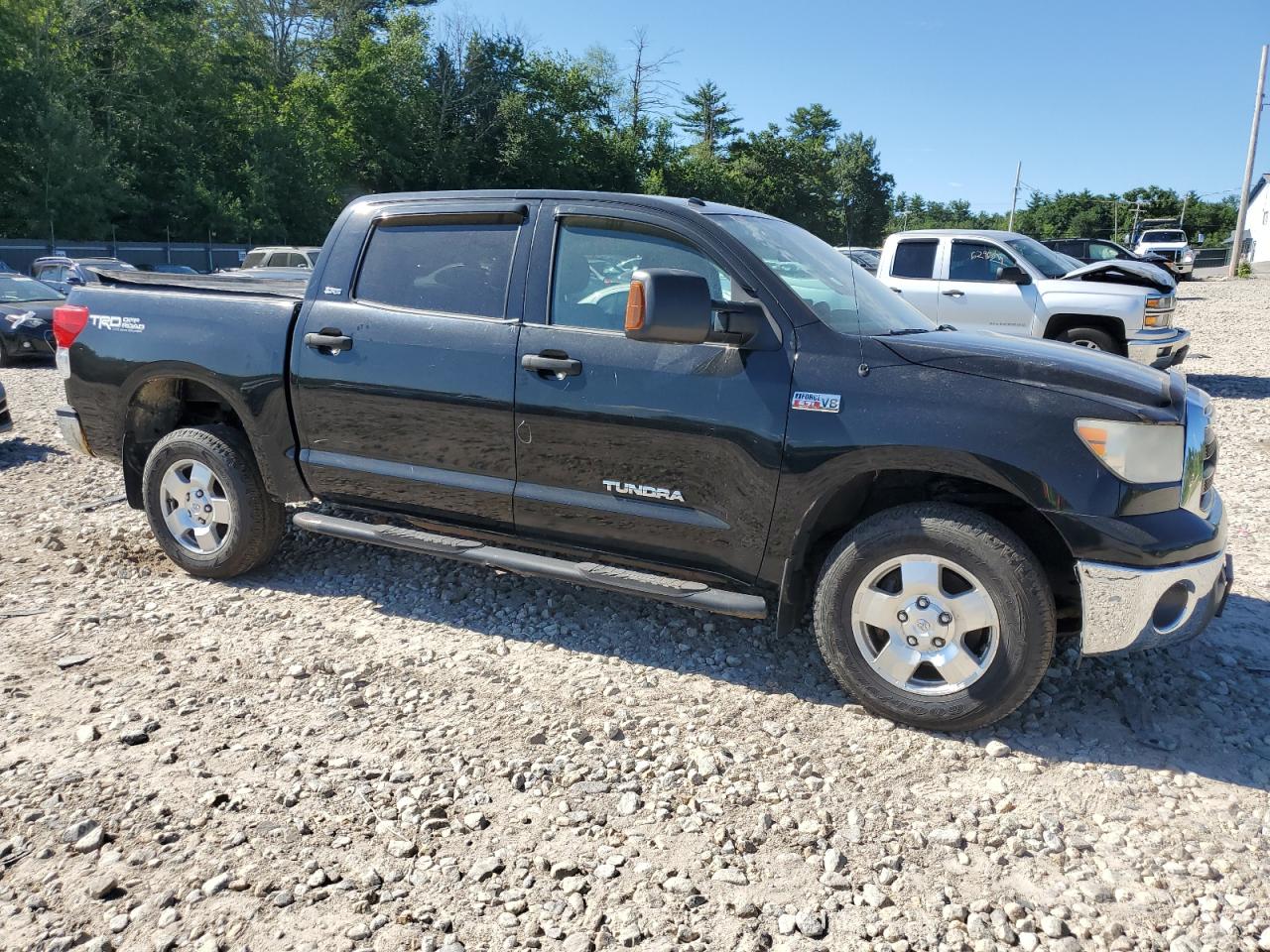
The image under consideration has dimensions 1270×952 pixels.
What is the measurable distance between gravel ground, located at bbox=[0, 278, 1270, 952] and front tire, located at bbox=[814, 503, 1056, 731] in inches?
7.1

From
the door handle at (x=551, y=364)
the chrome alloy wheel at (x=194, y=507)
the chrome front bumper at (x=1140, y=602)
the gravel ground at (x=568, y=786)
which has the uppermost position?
the door handle at (x=551, y=364)

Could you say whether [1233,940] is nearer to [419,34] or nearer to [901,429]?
[901,429]

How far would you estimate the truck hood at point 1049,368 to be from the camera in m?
3.34

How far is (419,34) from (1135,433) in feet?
177

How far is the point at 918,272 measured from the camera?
459 inches

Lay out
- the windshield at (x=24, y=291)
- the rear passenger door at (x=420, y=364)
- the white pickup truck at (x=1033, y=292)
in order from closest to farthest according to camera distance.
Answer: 1. the rear passenger door at (x=420, y=364)
2. the white pickup truck at (x=1033, y=292)
3. the windshield at (x=24, y=291)

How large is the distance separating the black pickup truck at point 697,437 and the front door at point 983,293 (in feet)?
24.0

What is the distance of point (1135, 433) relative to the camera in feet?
10.7

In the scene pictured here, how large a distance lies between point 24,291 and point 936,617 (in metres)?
15.8

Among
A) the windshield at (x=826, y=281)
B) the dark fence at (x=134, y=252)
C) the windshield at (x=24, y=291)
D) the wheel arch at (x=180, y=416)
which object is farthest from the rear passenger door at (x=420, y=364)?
the dark fence at (x=134, y=252)

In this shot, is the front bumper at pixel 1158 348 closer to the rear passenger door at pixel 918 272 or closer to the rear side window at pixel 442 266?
the rear passenger door at pixel 918 272

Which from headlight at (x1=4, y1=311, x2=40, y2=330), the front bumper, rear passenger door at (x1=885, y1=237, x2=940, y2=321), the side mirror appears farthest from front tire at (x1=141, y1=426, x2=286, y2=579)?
headlight at (x1=4, y1=311, x2=40, y2=330)

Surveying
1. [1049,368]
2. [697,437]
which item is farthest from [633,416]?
[1049,368]

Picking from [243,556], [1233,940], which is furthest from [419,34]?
[1233,940]
